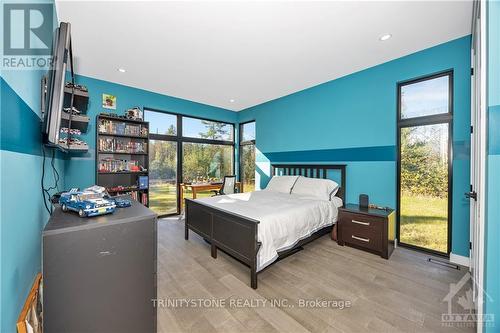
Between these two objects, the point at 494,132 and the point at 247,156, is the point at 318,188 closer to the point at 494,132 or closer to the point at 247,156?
the point at 494,132

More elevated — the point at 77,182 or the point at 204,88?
the point at 204,88

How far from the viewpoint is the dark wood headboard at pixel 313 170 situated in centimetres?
350

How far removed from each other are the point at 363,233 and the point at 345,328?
1568 mm

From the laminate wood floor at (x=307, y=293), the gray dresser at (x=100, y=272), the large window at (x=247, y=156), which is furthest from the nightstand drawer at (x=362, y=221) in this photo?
the large window at (x=247, y=156)

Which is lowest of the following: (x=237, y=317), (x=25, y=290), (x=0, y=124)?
(x=237, y=317)

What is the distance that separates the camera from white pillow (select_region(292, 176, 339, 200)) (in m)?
3.36

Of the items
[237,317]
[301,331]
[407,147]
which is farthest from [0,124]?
[407,147]

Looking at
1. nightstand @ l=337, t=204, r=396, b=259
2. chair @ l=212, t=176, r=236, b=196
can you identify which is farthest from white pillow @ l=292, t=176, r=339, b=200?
chair @ l=212, t=176, r=236, b=196

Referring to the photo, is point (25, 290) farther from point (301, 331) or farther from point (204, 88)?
point (204, 88)

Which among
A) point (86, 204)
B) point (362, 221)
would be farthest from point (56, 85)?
A: point (362, 221)

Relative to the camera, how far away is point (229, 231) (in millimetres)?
2348

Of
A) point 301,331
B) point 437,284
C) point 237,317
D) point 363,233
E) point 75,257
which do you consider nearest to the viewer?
point 75,257

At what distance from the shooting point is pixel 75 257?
0.93 m

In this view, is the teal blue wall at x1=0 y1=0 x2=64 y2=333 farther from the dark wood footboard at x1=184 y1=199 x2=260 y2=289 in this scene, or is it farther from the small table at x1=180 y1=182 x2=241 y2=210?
the small table at x1=180 y1=182 x2=241 y2=210
